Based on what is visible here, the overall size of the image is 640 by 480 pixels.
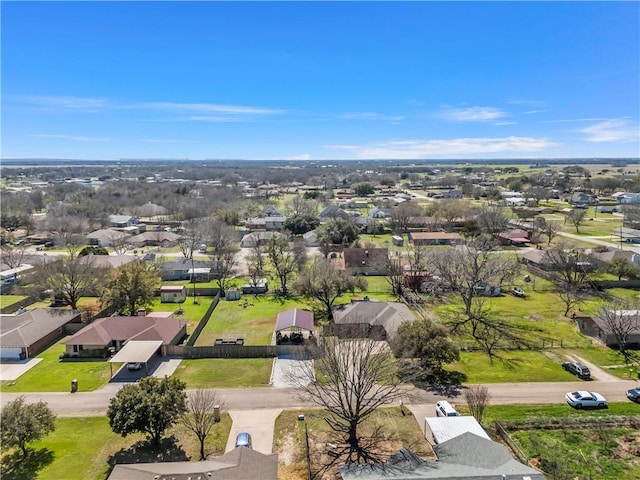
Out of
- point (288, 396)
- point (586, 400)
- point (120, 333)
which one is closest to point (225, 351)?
point (288, 396)

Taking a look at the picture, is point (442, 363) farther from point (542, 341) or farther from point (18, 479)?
point (18, 479)

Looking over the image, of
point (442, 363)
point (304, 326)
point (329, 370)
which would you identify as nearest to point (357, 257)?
point (304, 326)

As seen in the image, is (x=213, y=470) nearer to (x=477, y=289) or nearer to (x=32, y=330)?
(x=32, y=330)

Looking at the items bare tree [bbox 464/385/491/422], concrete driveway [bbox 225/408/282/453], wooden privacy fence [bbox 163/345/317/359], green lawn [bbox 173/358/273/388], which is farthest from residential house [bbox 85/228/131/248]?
bare tree [bbox 464/385/491/422]

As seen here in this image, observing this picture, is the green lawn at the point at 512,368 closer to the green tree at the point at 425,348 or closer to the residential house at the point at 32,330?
the green tree at the point at 425,348

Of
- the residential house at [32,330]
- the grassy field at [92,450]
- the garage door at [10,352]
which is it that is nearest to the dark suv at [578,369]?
the grassy field at [92,450]

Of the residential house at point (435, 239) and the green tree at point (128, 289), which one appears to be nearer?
the green tree at point (128, 289)
